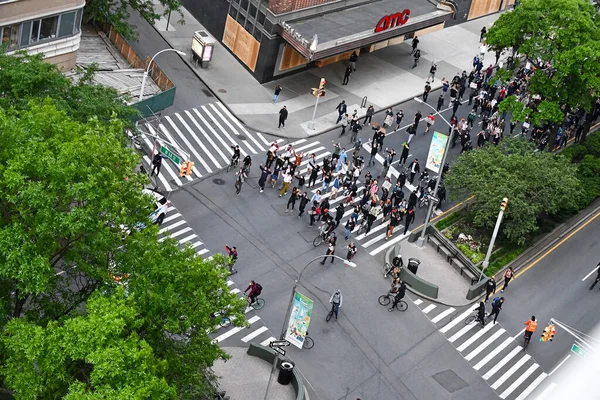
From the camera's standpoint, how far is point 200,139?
59219 mm

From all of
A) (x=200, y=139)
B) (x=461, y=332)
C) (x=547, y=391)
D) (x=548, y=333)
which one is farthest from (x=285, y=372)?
(x=200, y=139)

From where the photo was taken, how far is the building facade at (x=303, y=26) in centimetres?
6488

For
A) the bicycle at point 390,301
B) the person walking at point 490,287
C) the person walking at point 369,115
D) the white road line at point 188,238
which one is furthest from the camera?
the person walking at point 369,115

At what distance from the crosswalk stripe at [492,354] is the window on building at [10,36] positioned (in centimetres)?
2817

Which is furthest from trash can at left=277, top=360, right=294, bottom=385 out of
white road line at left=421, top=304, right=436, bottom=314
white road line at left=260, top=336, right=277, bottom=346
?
white road line at left=421, top=304, right=436, bottom=314

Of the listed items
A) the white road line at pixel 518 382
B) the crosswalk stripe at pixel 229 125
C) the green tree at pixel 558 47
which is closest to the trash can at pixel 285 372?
the white road line at pixel 518 382

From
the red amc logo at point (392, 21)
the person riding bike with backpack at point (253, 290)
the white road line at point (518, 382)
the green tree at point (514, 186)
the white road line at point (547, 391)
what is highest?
the red amc logo at point (392, 21)

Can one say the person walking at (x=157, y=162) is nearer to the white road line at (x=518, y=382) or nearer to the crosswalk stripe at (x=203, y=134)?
the crosswalk stripe at (x=203, y=134)

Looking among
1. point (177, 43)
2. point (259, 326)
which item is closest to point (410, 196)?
point (259, 326)

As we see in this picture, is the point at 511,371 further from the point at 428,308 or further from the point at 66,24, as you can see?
the point at 66,24

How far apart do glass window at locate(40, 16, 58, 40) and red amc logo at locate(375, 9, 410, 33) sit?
22.7 meters

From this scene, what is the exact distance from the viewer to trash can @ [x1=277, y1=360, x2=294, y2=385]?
138 ft

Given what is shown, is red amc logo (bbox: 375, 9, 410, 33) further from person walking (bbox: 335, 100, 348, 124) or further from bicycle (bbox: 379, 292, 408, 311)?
bicycle (bbox: 379, 292, 408, 311)

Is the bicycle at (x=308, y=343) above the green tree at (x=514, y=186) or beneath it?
beneath
